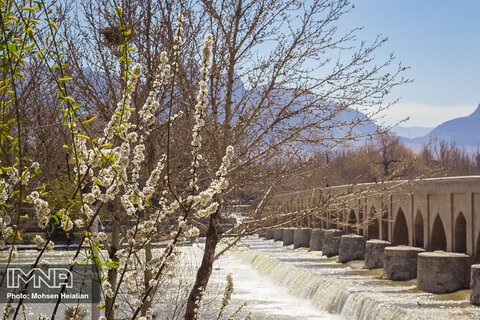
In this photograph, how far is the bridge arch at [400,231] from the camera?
3308cm

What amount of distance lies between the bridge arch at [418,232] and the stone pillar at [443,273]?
7.81 m

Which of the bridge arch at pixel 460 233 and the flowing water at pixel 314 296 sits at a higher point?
the bridge arch at pixel 460 233

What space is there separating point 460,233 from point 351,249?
874 cm

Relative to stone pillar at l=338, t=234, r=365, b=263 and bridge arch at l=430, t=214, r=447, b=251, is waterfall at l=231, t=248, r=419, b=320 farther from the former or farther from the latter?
bridge arch at l=430, t=214, r=447, b=251

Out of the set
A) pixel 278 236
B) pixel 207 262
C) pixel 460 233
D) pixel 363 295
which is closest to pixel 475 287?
pixel 363 295

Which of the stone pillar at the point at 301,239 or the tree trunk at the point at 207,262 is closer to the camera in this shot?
the tree trunk at the point at 207,262

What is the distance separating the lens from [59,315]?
19438mm

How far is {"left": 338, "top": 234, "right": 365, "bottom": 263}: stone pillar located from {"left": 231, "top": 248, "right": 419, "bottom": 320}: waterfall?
169 inches

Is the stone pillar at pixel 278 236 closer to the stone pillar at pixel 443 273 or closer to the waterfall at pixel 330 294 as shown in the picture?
the waterfall at pixel 330 294

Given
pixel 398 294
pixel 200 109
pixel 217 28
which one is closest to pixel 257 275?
pixel 398 294

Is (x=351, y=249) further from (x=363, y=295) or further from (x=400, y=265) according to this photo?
(x=363, y=295)

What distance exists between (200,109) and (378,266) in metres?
26.5

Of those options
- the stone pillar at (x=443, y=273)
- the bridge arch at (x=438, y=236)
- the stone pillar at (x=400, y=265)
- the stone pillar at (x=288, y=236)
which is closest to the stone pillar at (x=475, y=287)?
the stone pillar at (x=443, y=273)

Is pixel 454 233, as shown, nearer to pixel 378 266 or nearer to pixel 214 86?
pixel 378 266
